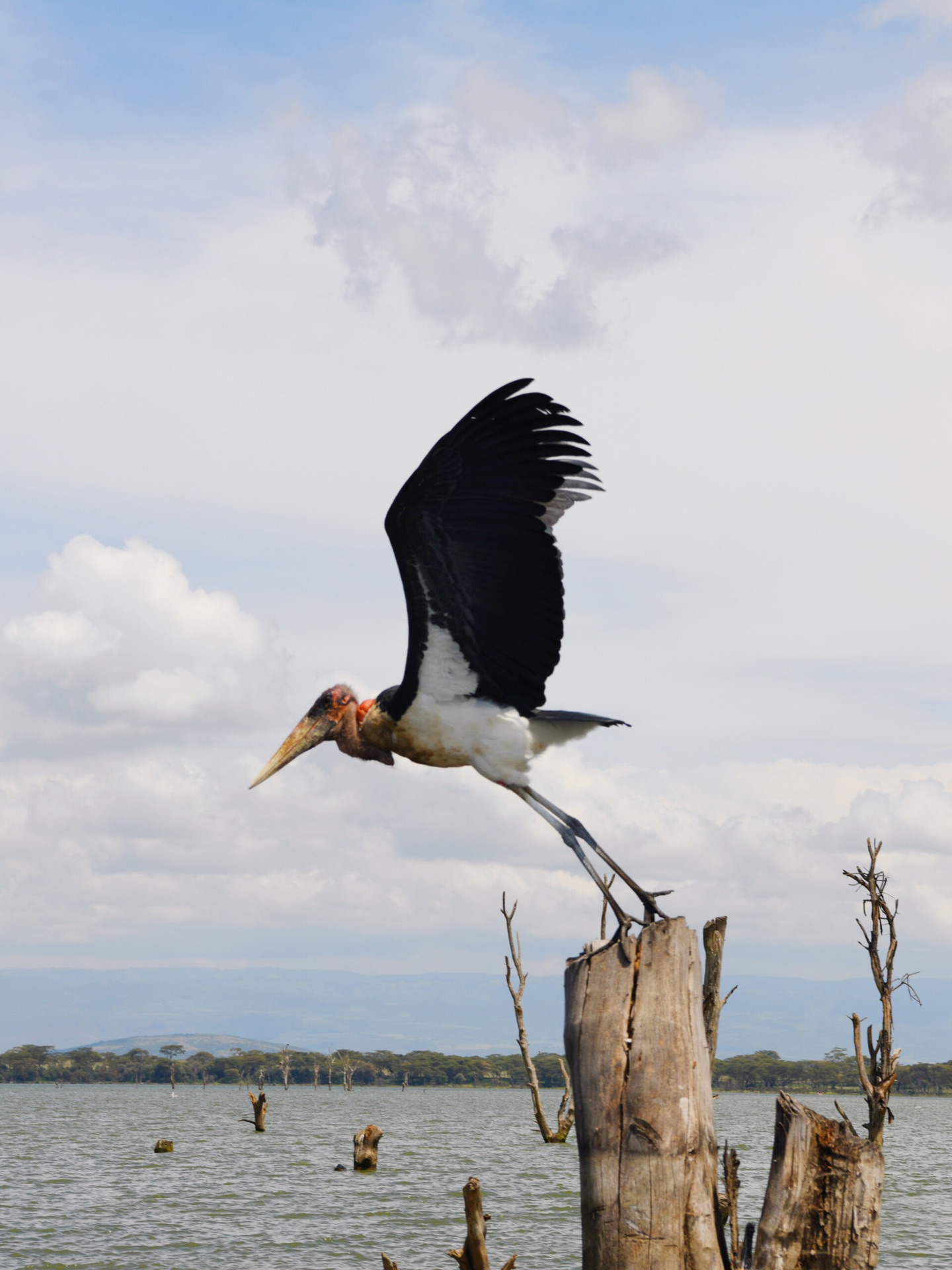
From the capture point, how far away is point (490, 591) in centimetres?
871

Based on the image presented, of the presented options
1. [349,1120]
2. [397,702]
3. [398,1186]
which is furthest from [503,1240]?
[349,1120]

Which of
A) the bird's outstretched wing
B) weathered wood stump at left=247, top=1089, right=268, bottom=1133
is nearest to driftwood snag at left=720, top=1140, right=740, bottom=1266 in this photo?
the bird's outstretched wing

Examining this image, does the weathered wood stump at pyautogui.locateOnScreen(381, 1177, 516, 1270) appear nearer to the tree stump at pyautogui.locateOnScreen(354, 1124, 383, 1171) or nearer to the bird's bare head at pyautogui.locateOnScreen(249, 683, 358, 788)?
the bird's bare head at pyautogui.locateOnScreen(249, 683, 358, 788)

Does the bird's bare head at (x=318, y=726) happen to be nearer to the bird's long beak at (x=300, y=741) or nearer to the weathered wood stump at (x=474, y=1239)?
the bird's long beak at (x=300, y=741)

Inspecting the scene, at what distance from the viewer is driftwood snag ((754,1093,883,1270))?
23.0ft

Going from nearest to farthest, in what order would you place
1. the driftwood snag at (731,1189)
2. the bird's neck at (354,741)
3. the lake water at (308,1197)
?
1. the bird's neck at (354,741)
2. the driftwood snag at (731,1189)
3. the lake water at (308,1197)

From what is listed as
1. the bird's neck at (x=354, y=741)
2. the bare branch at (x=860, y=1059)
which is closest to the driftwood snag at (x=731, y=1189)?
the bird's neck at (x=354, y=741)

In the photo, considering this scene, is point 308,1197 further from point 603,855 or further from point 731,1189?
point 603,855

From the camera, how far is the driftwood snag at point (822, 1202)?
7.01 metres

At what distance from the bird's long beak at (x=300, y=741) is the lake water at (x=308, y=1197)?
26130mm

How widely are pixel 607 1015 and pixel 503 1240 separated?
109 ft

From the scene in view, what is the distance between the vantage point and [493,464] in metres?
8.52

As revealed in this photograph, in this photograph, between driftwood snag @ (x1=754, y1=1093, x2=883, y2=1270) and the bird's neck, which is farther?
the bird's neck

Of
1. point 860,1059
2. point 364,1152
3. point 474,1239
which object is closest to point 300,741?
point 474,1239
